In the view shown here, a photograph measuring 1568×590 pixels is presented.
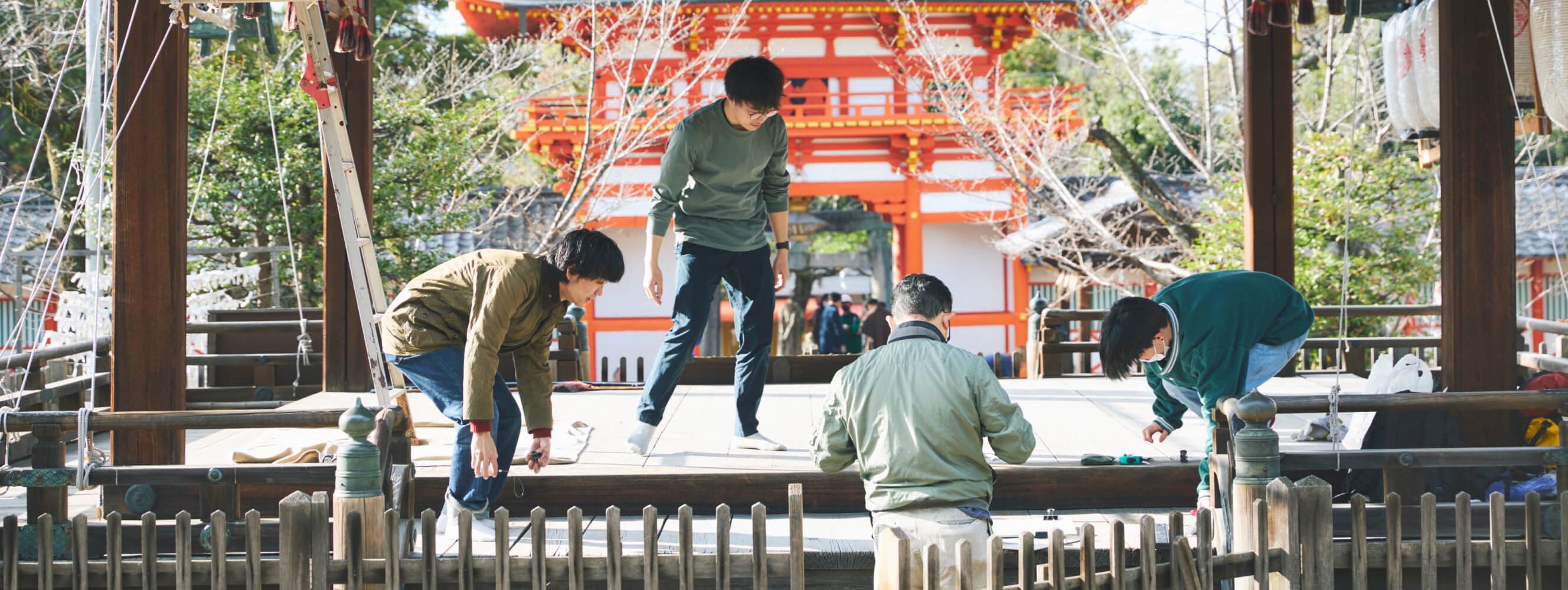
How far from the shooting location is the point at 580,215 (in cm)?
1254

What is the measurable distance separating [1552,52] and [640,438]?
134 inches

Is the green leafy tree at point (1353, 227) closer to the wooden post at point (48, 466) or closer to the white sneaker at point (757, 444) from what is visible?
the white sneaker at point (757, 444)

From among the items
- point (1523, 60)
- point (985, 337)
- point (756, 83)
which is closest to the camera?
point (756, 83)

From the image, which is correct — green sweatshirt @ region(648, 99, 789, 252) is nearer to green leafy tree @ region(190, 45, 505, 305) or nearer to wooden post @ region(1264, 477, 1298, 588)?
wooden post @ region(1264, 477, 1298, 588)

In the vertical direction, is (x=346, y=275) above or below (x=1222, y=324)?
above

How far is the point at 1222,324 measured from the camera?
11.1ft

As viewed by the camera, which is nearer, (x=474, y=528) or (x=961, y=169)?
(x=474, y=528)

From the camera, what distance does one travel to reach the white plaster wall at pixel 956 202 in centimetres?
1550

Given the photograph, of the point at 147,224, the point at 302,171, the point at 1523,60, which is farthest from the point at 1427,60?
the point at 302,171

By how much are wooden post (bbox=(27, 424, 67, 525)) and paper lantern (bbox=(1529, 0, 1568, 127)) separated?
191 inches

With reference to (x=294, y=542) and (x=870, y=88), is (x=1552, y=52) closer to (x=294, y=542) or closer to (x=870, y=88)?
(x=294, y=542)

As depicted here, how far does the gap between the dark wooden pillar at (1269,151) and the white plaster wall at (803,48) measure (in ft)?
33.8

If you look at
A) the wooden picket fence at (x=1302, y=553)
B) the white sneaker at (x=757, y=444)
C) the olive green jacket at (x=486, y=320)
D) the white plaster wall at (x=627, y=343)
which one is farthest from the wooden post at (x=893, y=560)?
the white plaster wall at (x=627, y=343)

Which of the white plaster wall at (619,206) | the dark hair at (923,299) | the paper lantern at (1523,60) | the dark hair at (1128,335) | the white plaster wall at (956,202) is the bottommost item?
the dark hair at (1128,335)
